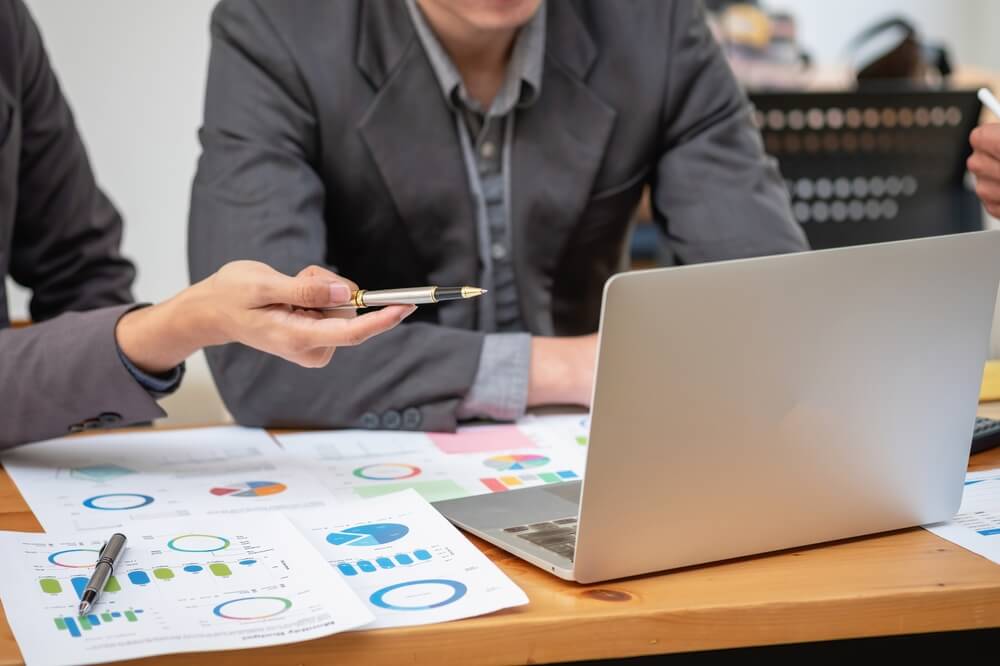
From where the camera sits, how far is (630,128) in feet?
5.05

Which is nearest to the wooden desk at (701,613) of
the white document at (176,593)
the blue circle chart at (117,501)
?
the white document at (176,593)

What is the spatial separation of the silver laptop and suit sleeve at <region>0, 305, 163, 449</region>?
373 mm

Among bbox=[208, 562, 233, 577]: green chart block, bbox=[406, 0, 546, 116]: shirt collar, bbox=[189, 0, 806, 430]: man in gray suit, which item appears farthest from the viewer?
bbox=[406, 0, 546, 116]: shirt collar

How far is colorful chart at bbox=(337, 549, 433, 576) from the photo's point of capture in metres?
0.78

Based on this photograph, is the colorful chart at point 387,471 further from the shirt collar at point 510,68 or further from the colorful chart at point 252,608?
the shirt collar at point 510,68

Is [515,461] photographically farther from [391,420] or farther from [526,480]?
[391,420]

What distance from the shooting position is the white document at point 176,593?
2.17 feet

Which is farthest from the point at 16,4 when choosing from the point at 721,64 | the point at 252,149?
the point at 721,64

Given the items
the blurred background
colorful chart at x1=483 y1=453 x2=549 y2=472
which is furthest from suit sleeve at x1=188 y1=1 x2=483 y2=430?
the blurred background

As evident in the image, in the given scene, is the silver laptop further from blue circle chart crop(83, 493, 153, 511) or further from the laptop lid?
blue circle chart crop(83, 493, 153, 511)

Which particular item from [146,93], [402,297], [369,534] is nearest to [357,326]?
[402,297]

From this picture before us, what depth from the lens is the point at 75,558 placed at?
0.79 metres

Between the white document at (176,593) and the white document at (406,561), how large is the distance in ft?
0.06

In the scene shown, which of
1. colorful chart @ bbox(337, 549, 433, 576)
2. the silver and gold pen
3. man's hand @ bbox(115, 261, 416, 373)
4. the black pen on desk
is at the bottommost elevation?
colorful chart @ bbox(337, 549, 433, 576)
